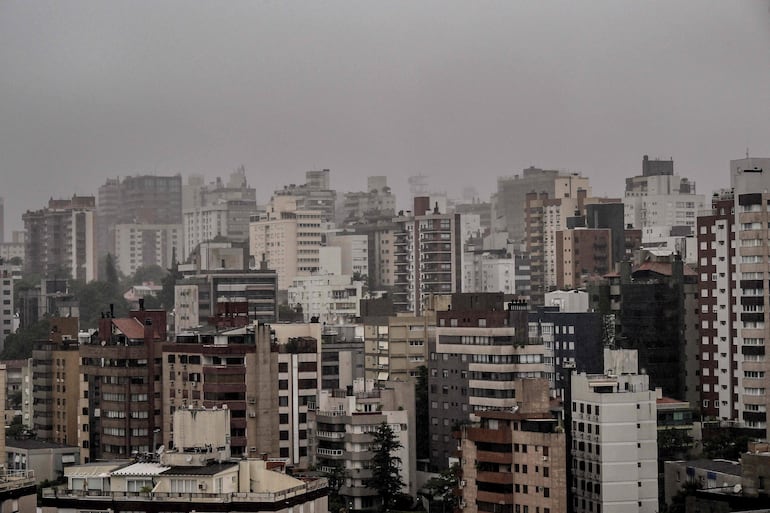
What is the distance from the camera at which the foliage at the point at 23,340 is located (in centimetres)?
3584

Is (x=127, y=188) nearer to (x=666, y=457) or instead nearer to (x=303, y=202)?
(x=303, y=202)

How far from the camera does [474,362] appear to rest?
69.2 feet

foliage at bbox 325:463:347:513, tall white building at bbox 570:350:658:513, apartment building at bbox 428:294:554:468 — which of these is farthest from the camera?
apartment building at bbox 428:294:554:468

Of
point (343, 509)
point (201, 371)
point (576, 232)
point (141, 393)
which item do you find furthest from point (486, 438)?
point (576, 232)

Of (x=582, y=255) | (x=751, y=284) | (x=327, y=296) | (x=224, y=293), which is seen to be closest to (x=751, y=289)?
(x=751, y=284)

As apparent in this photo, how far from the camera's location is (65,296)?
42344 mm

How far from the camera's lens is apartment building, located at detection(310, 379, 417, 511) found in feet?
65.8

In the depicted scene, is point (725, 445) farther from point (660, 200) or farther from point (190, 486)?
point (660, 200)

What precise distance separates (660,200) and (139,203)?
81.4 ft

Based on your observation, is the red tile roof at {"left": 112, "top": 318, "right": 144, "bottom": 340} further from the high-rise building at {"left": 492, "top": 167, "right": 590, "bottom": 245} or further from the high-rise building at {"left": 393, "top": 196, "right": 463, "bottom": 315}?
the high-rise building at {"left": 492, "top": 167, "right": 590, "bottom": 245}


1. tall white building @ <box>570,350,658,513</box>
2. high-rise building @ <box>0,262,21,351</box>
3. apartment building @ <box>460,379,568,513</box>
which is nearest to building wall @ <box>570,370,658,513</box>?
tall white building @ <box>570,350,658,513</box>

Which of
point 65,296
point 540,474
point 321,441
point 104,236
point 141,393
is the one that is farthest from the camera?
point 104,236

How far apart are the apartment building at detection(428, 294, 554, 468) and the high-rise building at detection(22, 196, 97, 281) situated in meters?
33.4

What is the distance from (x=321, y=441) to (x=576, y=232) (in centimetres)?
1799
